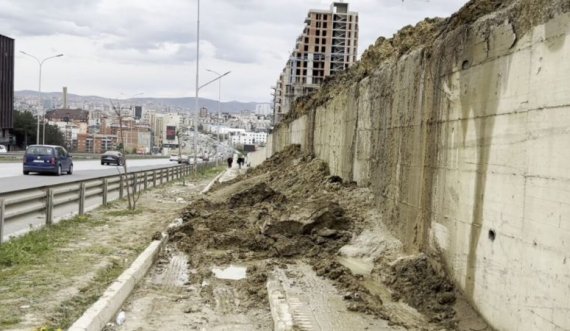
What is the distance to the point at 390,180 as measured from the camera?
A: 33.9ft

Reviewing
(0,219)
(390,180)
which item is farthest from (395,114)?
(0,219)

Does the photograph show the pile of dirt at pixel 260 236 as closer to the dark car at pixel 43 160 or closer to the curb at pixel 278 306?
the curb at pixel 278 306

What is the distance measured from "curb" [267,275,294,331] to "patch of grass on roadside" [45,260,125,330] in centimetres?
192

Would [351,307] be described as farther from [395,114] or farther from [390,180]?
[395,114]

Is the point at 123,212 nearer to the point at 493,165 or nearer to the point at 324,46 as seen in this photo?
the point at 493,165

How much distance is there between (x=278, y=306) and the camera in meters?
6.63

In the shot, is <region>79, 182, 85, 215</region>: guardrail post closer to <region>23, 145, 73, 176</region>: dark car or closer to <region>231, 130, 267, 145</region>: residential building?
<region>23, 145, 73, 176</region>: dark car

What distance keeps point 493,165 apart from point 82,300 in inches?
177

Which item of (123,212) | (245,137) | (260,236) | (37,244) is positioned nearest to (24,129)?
(123,212)

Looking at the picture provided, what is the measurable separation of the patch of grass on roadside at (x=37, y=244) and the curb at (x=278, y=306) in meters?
3.32

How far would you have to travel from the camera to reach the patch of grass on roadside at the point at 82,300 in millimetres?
5668

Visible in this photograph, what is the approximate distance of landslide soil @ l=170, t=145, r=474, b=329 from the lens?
701 cm

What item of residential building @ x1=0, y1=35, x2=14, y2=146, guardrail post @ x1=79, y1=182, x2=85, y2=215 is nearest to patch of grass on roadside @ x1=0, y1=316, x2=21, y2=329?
guardrail post @ x1=79, y1=182, x2=85, y2=215

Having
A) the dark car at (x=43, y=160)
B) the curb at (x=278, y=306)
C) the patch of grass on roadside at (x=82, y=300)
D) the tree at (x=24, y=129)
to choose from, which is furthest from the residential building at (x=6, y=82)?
the curb at (x=278, y=306)
